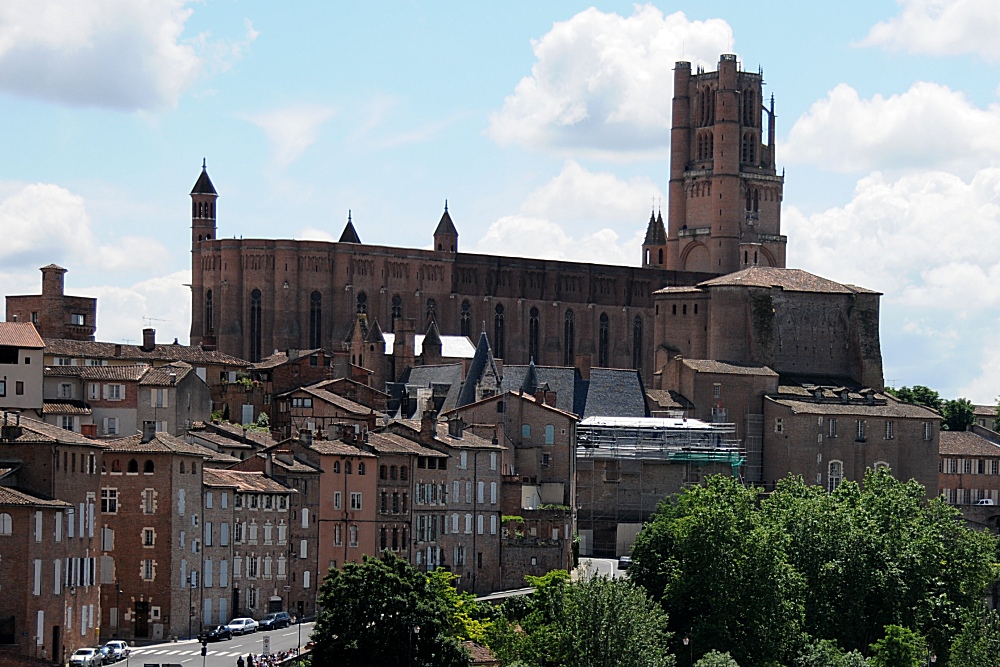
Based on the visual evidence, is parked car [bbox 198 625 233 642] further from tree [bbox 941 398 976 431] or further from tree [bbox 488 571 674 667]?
tree [bbox 941 398 976 431]

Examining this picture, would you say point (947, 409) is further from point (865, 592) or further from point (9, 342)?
point (9, 342)

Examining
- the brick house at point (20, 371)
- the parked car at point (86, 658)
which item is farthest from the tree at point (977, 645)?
the brick house at point (20, 371)

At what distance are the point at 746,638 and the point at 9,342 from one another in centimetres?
3596

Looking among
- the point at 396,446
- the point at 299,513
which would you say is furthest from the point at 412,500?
the point at 299,513

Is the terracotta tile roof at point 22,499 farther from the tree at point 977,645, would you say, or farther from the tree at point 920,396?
the tree at point 920,396

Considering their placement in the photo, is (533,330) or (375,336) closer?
(375,336)

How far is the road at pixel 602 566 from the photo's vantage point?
113m

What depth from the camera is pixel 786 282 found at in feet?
503

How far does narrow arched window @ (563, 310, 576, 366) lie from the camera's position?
184875mm

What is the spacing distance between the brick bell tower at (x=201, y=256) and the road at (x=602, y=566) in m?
52.9

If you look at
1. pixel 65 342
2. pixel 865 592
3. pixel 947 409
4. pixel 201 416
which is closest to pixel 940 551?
pixel 865 592

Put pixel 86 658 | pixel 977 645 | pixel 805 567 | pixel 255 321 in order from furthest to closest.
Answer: pixel 255 321, pixel 805 567, pixel 977 645, pixel 86 658

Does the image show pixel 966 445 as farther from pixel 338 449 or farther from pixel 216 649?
pixel 216 649

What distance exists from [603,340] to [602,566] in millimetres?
69432
